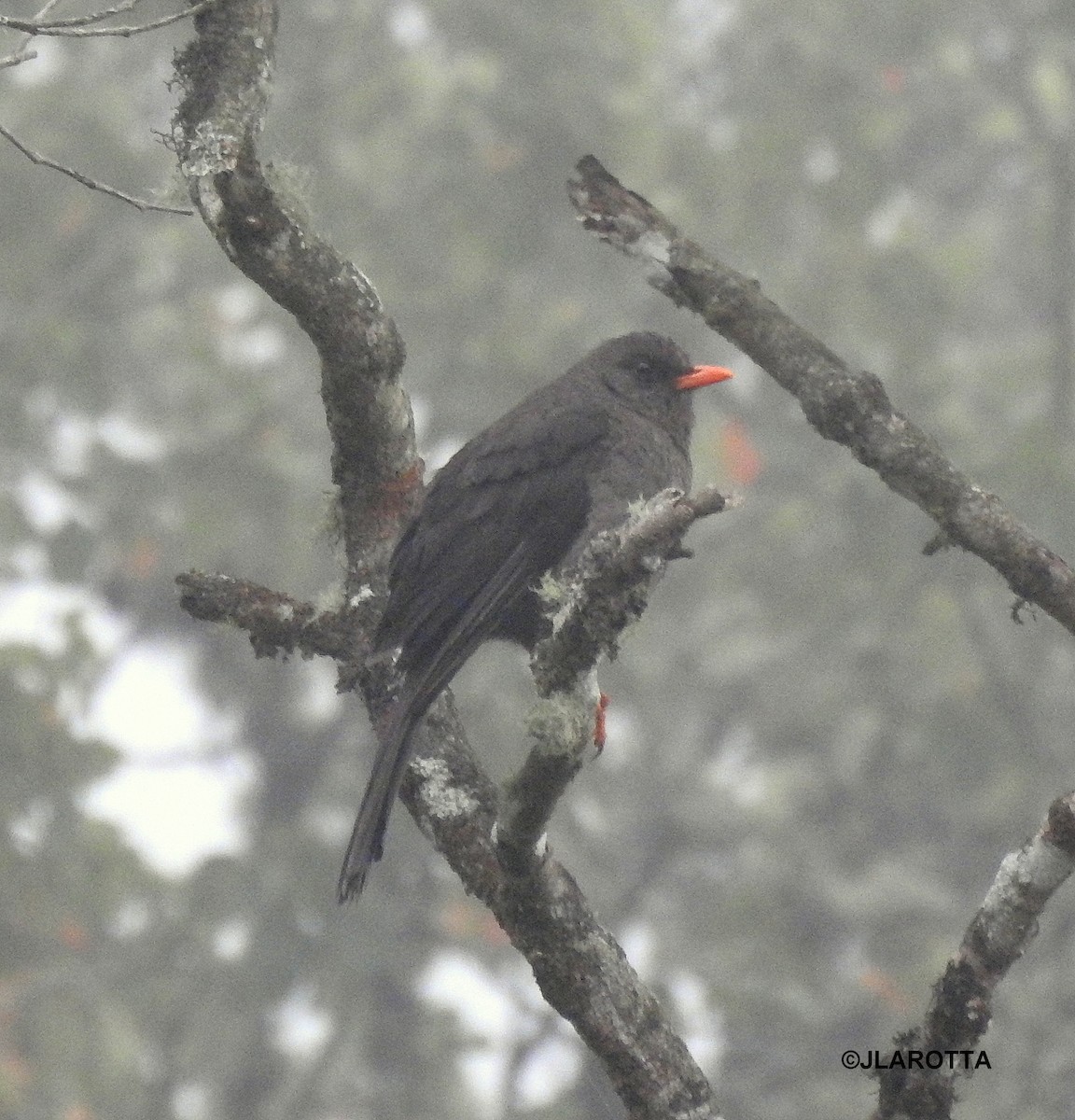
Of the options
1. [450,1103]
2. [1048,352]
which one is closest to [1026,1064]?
[450,1103]

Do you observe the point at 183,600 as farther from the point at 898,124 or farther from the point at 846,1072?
the point at 898,124

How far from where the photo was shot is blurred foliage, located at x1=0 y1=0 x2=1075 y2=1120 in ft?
32.9

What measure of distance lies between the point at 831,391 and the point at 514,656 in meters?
8.40

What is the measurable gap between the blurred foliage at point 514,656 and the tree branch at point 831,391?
5935 millimetres

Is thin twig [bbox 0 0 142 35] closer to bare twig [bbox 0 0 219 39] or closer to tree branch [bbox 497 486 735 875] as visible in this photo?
bare twig [bbox 0 0 219 39]

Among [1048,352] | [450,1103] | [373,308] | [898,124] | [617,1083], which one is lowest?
[617,1083]

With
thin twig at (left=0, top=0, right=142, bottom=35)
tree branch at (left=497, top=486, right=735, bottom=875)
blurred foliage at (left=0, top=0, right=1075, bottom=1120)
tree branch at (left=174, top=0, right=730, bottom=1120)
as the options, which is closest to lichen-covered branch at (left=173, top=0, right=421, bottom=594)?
tree branch at (left=174, top=0, right=730, bottom=1120)

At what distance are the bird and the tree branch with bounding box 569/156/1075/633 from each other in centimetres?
44

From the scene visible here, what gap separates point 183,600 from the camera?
4.09 meters

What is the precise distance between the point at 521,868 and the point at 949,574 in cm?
774

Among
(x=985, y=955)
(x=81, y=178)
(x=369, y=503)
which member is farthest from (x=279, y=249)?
(x=985, y=955)

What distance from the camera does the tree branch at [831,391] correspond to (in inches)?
145

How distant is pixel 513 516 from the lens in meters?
4.92

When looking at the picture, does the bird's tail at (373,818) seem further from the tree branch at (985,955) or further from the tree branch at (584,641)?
the tree branch at (985,955)
